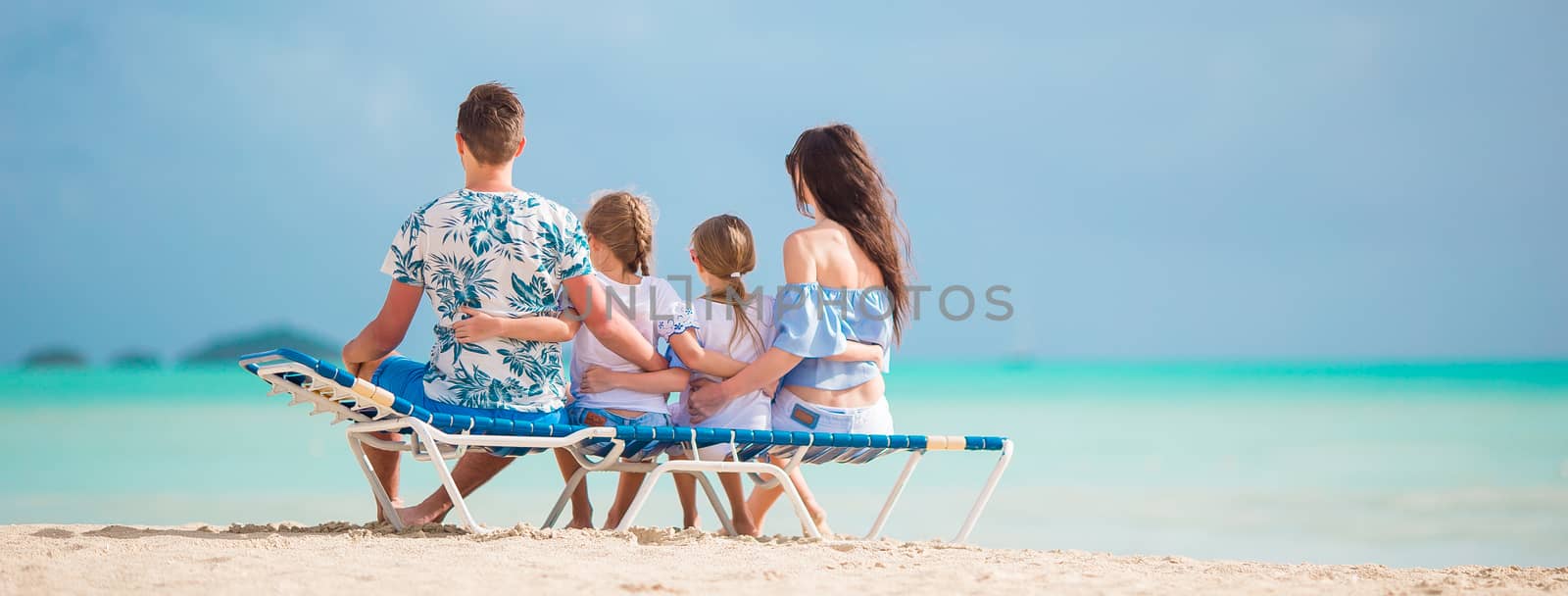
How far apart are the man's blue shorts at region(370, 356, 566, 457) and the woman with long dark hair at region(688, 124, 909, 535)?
56 cm

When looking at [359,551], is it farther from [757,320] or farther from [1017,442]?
[1017,442]

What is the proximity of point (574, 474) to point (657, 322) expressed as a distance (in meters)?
0.50

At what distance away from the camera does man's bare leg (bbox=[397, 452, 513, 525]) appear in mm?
3605

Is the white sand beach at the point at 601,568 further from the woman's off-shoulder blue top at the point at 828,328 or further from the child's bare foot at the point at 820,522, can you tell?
the woman's off-shoulder blue top at the point at 828,328

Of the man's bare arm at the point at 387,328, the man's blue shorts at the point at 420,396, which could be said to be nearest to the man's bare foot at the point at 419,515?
the man's blue shorts at the point at 420,396

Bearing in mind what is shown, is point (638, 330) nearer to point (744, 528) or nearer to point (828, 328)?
point (828, 328)

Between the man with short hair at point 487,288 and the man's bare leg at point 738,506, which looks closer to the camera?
the man with short hair at point 487,288

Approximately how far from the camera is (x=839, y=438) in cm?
363

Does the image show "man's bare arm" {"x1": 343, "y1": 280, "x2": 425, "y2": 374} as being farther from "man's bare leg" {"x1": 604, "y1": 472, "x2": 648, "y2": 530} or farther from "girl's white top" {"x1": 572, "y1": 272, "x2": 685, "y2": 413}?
"man's bare leg" {"x1": 604, "y1": 472, "x2": 648, "y2": 530}

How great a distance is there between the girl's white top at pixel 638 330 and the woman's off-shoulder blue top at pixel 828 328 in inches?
12.9

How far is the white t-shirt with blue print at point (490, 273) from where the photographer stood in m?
3.37

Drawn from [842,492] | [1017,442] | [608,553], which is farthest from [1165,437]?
[608,553]

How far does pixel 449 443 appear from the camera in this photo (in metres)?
3.21

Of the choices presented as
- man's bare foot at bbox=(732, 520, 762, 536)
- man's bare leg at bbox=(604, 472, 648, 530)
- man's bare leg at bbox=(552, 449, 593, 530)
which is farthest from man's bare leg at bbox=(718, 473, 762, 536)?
man's bare leg at bbox=(552, 449, 593, 530)
